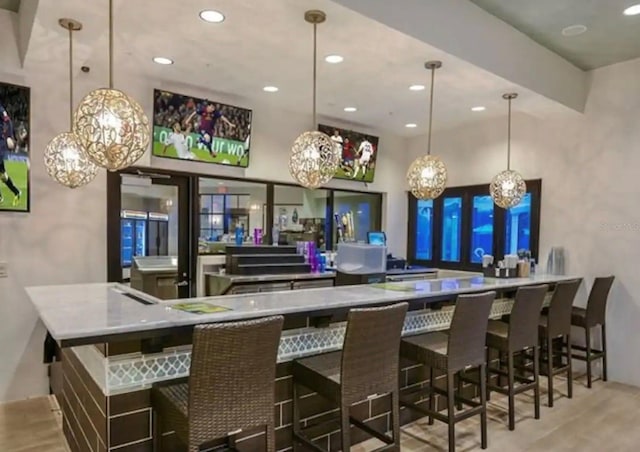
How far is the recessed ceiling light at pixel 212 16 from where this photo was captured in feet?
10.2

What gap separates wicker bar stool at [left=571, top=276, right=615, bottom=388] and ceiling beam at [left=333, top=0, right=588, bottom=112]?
6.61 feet

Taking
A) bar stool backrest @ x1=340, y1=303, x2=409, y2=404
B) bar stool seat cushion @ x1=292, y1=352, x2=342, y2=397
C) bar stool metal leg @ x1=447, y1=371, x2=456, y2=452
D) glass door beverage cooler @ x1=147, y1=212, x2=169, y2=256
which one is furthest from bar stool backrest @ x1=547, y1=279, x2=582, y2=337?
glass door beverage cooler @ x1=147, y1=212, x2=169, y2=256

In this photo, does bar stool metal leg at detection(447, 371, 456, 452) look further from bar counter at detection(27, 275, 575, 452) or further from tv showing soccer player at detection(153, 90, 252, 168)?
tv showing soccer player at detection(153, 90, 252, 168)

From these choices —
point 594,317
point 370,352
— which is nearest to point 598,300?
point 594,317

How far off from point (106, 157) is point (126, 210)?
232cm

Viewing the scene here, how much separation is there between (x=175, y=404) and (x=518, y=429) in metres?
2.78

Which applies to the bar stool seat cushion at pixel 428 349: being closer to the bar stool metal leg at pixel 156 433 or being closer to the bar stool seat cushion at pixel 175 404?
the bar stool seat cushion at pixel 175 404

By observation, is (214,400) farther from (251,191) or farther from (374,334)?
(251,191)

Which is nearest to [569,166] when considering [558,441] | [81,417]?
[558,441]

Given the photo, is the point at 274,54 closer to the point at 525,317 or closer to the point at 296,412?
the point at 296,412

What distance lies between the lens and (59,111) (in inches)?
164

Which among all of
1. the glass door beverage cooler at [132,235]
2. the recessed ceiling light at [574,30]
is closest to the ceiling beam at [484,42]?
the recessed ceiling light at [574,30]

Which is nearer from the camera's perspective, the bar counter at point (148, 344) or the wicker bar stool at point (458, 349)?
the bar counter at point (148, 344)

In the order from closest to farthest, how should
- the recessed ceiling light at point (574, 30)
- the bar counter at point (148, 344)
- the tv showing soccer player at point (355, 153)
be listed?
the bar counter at point (148, 344) < the recessed ceiling light at point (574, 30) < the tv showing soccer player at point (355, 153)
